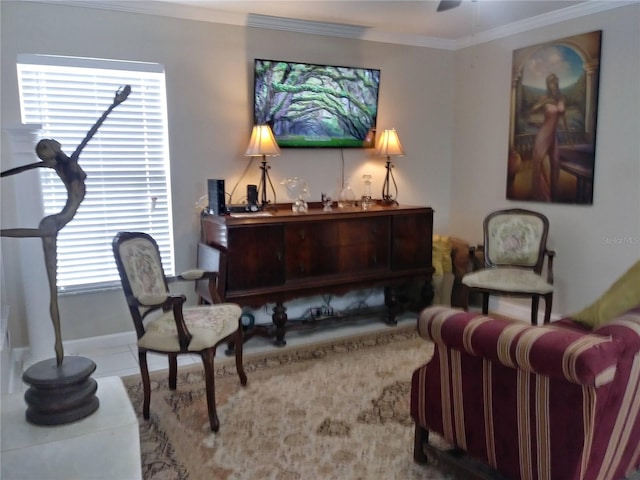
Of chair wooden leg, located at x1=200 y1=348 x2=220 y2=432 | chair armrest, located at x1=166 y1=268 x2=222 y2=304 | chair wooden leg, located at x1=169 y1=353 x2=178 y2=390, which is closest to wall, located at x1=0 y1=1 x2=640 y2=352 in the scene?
chair armrest, located at x1=166 y1=268 x2=222 y2=304

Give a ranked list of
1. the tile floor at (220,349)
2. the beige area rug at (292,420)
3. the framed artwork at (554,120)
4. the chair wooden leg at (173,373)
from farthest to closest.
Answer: the framed artwork at (554,120) < the tile floor at (220,349) < the chair wooden leg at (173,373) < the beige area rug at (292,420)

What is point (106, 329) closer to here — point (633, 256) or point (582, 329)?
point (582, 329)

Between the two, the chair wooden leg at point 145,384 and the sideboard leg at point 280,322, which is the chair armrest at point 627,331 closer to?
the chair wooden leg at point 145,384

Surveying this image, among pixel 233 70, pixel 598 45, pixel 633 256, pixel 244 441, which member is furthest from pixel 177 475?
pixel 598 45

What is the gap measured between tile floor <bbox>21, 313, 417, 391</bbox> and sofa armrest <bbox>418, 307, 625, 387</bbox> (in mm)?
1931

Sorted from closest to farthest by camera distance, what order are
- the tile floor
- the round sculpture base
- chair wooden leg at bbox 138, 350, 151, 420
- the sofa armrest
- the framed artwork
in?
the sofa armrest → the round sculpture base → chair wooden leg at bbox 138, 350, 151, 420 → the tile floor → the framed artwork

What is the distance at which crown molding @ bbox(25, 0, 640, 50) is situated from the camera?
11.0ft

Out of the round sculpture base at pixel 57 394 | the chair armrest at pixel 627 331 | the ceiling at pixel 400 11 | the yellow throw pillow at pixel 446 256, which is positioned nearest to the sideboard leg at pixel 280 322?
the yellow throw pillow at pixel 446 256

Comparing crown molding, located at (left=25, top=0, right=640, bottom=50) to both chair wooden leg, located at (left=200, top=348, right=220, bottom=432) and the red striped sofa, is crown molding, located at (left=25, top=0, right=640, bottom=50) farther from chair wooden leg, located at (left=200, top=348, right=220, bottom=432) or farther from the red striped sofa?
the red striped sofa

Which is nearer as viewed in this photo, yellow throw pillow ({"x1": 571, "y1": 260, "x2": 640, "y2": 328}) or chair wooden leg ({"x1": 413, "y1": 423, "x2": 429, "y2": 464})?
yellow throw pillow ({"x1": 571, "y1": 260, "x2": 640, "y2": 328})

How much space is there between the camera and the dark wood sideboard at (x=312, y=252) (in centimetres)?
337

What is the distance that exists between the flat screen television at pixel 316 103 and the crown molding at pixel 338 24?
29cm

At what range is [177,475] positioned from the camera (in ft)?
7.07

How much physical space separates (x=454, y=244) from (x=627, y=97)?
1.76 metres
